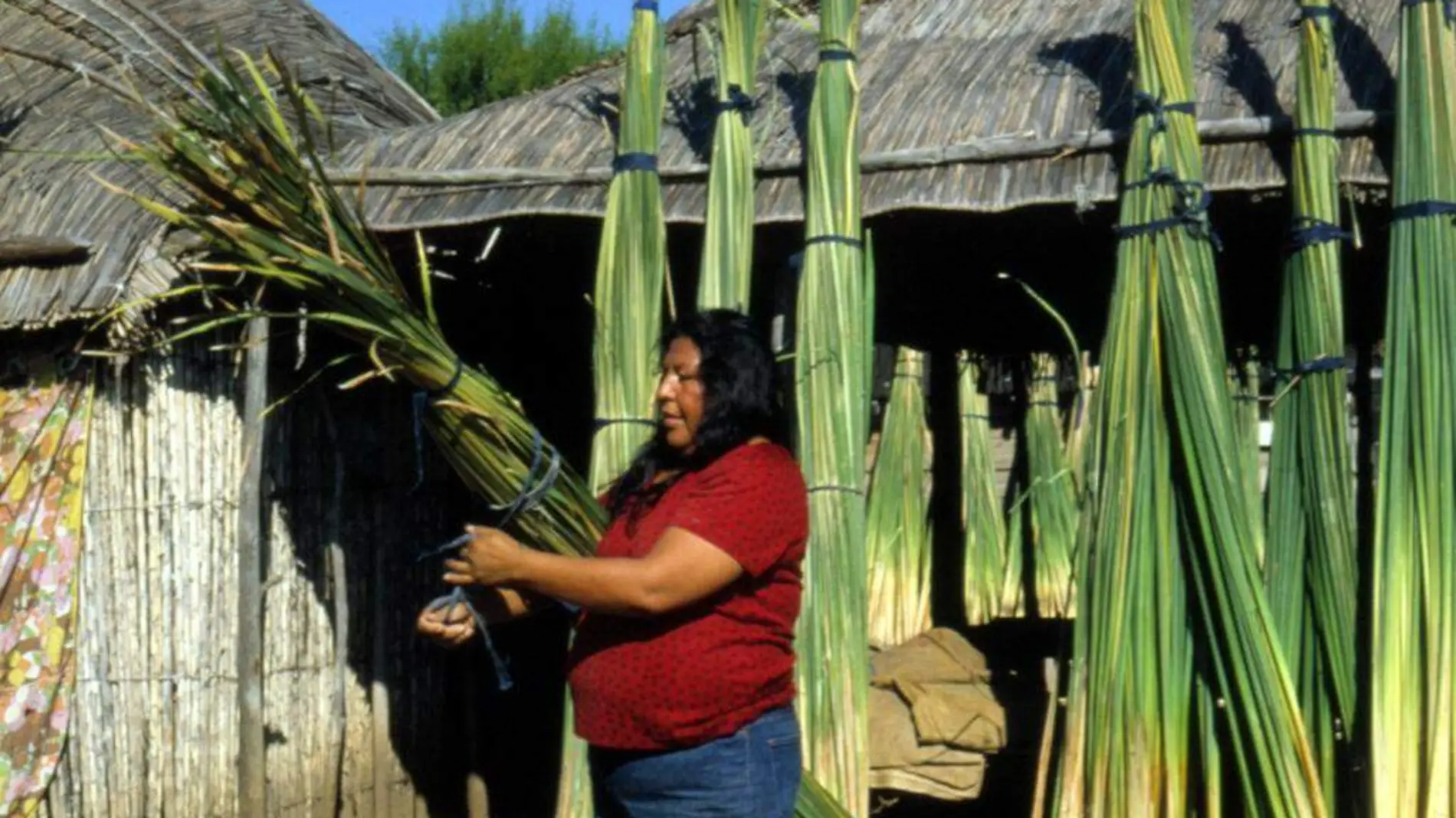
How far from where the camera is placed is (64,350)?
5.78 m

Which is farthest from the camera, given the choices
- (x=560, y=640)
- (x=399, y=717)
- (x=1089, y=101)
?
(x=560, y=640)

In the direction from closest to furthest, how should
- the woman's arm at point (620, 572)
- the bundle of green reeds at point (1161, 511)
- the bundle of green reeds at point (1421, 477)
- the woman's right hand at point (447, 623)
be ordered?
1. the woman's arm at point (620, 572)
2. the woman's right hand at point (447, 623)
3. the bundle of green reeds at point (1421, 477)
4. the bundle of green reeds at point (1161, 511)

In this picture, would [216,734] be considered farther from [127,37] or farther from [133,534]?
[127,37]

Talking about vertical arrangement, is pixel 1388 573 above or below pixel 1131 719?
above

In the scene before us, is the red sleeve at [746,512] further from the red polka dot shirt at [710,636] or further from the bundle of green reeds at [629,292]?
the bundle of green reeds at [629,292]

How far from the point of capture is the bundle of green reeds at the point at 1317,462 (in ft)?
14.5

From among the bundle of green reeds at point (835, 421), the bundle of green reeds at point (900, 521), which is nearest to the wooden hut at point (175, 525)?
the bundle of green reeds at point (835, 421)

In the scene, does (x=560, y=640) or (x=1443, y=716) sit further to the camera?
(x=560, y=640)

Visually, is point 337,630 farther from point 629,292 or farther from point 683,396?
point 683,396

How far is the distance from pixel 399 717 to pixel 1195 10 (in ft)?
10.6

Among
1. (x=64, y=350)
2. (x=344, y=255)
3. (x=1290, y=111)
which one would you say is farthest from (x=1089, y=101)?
(x=64, y=350)

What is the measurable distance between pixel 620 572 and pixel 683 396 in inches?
13.3

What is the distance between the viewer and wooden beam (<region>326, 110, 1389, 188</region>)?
15.0 feet

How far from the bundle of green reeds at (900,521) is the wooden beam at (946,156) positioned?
3750mm
